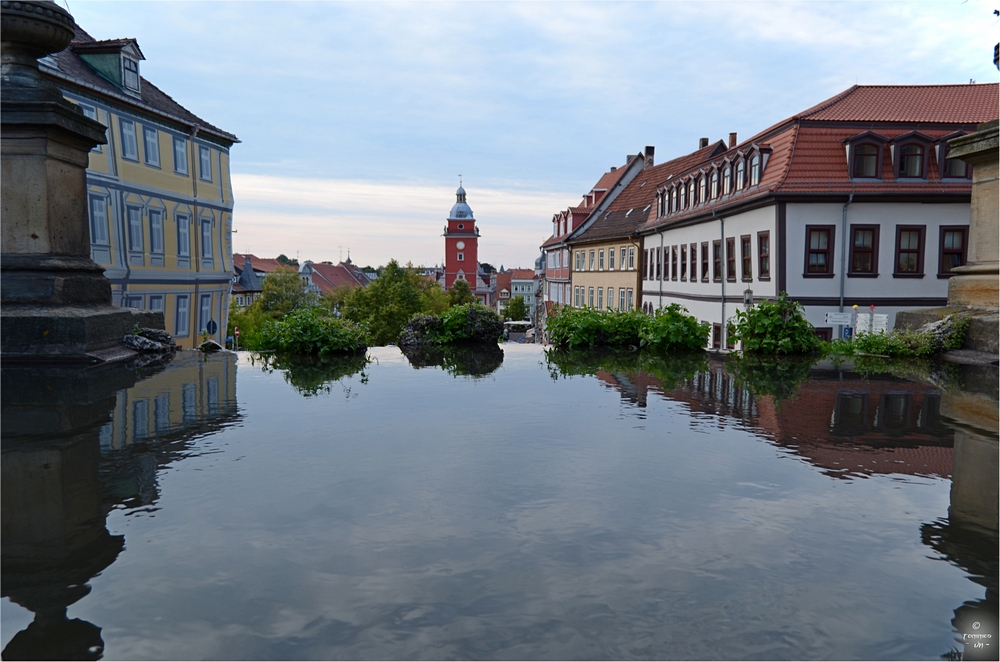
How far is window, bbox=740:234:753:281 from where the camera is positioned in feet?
88.8

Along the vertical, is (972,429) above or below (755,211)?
below

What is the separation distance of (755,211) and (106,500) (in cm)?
2561

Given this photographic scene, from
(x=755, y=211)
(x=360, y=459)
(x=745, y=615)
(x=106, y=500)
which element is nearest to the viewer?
(x=745, y=615)

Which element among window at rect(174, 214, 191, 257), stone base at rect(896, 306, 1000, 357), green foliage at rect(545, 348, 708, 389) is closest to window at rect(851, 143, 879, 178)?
stone base at rect(896, 306, 1000, 357)

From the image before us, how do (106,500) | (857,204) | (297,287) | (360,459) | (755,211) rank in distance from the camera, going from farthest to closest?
(297,287) → (755,211) → (857,204) → (360,459) → (106,500)

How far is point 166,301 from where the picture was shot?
102 feet

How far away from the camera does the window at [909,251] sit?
2397 cm

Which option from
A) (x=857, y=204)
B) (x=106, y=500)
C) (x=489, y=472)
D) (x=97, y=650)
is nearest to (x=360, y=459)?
(x=489, y=472)

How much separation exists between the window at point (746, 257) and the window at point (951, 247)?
6229 mm

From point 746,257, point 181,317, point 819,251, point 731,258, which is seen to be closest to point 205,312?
point 181,317

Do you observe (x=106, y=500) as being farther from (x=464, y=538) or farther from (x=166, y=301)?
(x=166, y=301)

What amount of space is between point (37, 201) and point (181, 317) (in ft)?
79.5

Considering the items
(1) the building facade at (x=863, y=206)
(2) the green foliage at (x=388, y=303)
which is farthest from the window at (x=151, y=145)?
(2) the green foliage at (x=388, y=303)

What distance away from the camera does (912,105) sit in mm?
26438
